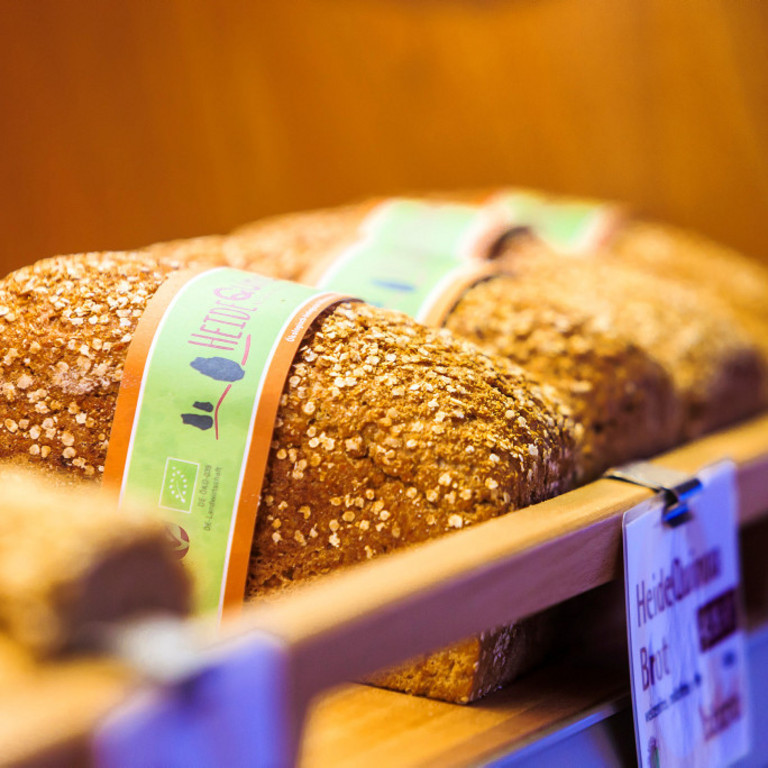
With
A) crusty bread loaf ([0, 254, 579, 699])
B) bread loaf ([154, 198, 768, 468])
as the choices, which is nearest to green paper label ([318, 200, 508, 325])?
bread loaf ([154, 198, 768, 468])

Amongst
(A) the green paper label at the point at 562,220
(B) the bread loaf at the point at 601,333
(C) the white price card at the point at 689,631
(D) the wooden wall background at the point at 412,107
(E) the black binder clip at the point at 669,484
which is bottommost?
(C) the white price card at the point at 689,631

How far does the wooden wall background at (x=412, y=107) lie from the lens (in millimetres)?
1143

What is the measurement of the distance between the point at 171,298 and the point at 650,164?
1.21 m

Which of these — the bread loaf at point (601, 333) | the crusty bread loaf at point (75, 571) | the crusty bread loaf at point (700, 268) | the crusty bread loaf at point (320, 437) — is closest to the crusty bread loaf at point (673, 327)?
the bread loaf at point (601, 333)

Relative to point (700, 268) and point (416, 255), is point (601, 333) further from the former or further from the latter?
point (700, 268)

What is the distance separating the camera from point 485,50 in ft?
5.50

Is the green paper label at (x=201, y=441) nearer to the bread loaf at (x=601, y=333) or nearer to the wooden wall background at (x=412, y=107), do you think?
the bread loaf at (x=601, y=333)

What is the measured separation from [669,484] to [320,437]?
28cm

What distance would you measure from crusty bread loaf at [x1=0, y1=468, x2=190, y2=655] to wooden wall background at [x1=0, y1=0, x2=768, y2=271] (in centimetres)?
69

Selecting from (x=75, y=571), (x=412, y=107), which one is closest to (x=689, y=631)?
(x=75, y=571)

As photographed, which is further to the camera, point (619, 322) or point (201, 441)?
point (619, 322)

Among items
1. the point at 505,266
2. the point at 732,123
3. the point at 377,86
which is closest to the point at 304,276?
the point at 505,266

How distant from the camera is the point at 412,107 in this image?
65.0 inches

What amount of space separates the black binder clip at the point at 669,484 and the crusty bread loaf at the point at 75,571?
1.41 ft
